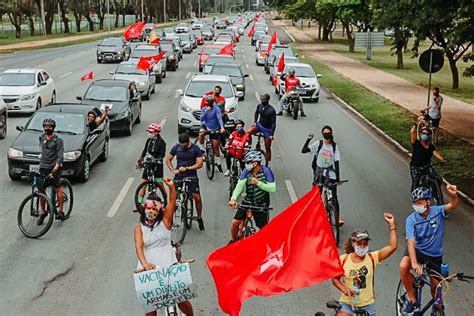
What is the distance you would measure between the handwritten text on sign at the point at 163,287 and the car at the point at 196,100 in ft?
47.3

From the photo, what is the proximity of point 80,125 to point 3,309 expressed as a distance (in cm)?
807

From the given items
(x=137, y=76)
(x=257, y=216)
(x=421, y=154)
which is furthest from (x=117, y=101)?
(x=257, y=216)

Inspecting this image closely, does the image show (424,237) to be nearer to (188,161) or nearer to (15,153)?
(188,161)

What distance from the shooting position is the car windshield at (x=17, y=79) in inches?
1004

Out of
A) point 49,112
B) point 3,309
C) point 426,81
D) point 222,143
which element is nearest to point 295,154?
point 222,143

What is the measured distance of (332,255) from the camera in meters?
7.02

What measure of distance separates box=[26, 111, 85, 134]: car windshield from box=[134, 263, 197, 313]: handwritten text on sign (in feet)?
30.8

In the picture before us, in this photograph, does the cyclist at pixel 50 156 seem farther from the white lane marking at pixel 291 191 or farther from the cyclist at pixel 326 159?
the white lane marking at pixel 291 191

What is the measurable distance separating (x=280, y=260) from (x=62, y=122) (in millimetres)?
10707

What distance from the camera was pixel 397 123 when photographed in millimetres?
25375

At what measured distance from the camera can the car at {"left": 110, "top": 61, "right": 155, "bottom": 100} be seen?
98.4 feet

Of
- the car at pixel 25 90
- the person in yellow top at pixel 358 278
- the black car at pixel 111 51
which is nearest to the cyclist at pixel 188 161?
the person in yellow top at pixel 358 278

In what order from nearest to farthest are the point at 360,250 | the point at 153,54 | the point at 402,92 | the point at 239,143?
the point at 360,250, the point at 239,143, the point at 402,92, the point at 153,54

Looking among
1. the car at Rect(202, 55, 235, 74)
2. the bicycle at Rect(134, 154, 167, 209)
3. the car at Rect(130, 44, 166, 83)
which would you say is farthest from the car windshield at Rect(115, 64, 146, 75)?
the bicycle at Rect(134, 154, 167, 209)
